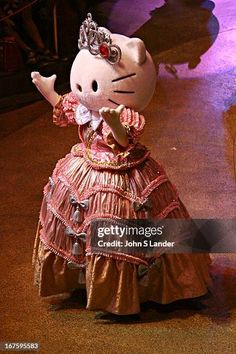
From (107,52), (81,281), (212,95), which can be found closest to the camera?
(107,52)

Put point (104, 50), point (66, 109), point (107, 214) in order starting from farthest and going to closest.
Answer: point (66, 109)
point (107, 214)
point (104, 50)

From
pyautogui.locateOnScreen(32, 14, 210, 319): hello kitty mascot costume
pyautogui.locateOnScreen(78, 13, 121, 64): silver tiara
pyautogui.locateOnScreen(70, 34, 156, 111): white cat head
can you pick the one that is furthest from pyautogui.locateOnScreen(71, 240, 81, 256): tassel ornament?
pyautogui.locateOnScreen(78, 13, 121, 64): silver tiara

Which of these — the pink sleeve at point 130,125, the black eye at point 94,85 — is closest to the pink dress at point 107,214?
the pink sleeve at point 130,125

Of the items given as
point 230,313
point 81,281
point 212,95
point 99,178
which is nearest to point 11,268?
point 81,281

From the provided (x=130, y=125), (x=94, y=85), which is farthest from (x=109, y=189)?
(x=94, y=85)

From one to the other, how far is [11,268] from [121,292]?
69 centimetres

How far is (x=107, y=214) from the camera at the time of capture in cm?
324

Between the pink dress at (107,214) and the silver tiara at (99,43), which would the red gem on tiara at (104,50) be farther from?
the pink dress at (107,214)

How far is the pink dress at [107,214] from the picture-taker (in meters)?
3.25

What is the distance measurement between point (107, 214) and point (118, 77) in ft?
1.63

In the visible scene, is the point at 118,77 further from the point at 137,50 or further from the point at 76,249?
the point at 76,249

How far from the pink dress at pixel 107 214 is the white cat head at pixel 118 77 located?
0.07 m

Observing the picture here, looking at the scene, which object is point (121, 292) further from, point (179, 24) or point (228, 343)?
point (179, 24)

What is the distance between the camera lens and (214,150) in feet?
15.9
